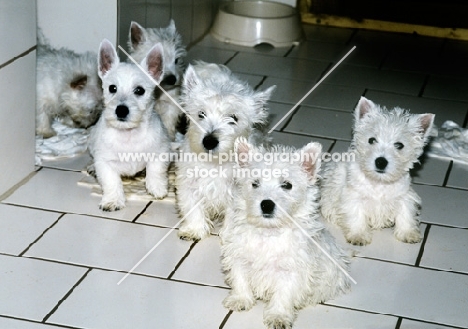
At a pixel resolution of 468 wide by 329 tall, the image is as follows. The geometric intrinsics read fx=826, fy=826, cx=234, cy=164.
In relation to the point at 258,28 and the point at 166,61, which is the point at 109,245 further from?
the point at 258,28

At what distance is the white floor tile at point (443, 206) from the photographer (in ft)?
12.2

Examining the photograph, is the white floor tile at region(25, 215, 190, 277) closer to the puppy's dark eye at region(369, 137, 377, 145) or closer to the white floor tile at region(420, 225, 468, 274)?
the puppy's dark eye at region(369, 137, 377, 145)

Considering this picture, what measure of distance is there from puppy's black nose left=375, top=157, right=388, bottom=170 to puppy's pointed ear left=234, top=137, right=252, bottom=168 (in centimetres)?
74

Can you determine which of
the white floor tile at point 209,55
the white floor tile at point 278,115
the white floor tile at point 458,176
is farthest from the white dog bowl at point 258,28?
the white floor tile at point 458,176

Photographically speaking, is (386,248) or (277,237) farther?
(386,248)

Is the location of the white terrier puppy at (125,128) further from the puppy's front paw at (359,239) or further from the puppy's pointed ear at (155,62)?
the puppy's front paw at (359,239)

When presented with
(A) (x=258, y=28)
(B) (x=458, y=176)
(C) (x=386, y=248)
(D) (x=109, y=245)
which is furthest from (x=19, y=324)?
(A) (x=258, y=28)

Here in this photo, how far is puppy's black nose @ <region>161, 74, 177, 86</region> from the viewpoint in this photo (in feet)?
13.9

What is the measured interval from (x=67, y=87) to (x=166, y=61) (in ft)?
1.98

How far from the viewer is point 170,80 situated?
4.26 metres

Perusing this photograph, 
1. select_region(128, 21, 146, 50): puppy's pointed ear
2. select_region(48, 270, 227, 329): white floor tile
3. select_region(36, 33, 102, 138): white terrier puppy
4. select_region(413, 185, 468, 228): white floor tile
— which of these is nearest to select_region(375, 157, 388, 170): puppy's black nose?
select_region(413, 185, 468, 228): white floor tile

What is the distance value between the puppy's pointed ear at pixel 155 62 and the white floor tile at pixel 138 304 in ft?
3.39

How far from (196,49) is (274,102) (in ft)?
3.64

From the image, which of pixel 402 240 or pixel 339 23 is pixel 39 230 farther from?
pixel 339 23
